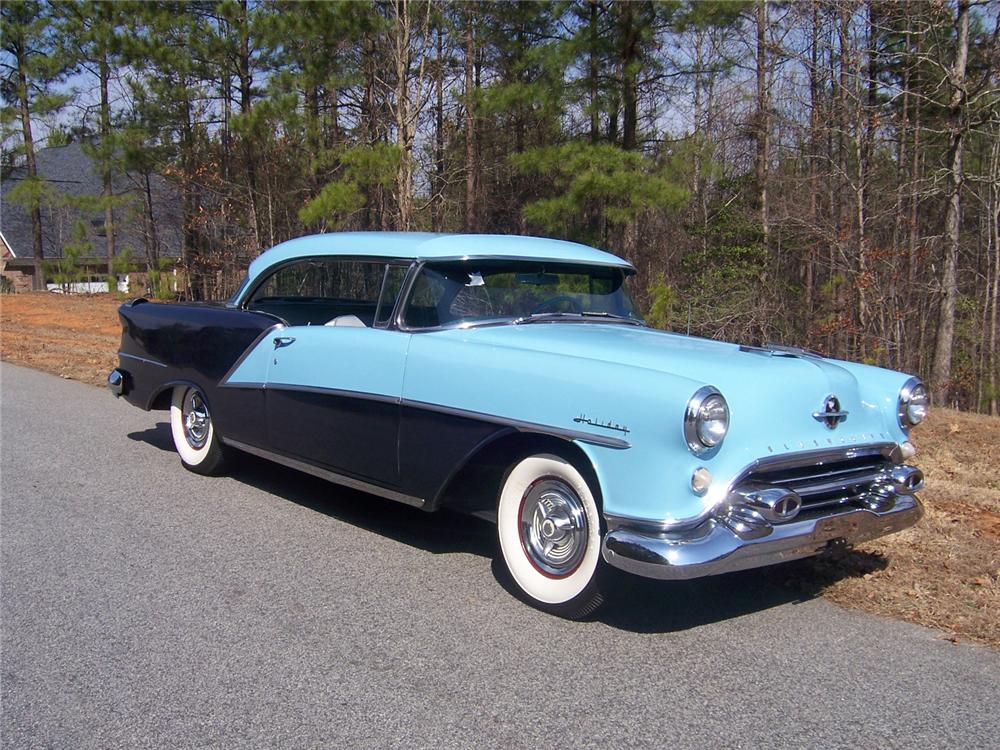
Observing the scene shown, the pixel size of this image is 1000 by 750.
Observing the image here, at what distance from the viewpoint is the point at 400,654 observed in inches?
146

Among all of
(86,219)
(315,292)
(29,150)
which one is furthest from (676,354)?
(29,150)

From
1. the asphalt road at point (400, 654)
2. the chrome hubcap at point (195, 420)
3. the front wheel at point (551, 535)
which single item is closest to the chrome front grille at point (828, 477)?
the asphalt road at point (400, 654)

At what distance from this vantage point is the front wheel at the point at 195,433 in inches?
257

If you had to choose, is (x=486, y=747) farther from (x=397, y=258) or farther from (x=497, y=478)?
(x=397, y=258)

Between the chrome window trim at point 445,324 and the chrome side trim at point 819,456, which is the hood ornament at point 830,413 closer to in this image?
the chrome side trim at point 819,456

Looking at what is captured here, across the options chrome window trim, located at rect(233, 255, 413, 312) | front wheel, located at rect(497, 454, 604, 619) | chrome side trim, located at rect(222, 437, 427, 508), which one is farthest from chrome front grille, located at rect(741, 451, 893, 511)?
chrome window trim, located at rect(233, 255, 413, 312)

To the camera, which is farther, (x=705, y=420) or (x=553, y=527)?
(x=553, y=527)

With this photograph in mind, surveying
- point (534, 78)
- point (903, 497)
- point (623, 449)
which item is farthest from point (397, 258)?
point (534, 78)

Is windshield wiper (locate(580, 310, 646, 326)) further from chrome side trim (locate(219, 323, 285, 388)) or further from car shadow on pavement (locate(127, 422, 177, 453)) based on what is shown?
car shadow on pavement (locate(127, 422, 177, 453))

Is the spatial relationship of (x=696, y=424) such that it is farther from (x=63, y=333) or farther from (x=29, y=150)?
(x=29, y=150)

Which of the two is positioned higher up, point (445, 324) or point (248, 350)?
point (445, 324)

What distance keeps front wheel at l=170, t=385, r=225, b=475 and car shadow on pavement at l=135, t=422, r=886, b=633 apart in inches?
12.5

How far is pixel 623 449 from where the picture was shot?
3846 millimetres

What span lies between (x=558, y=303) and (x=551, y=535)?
163cm
